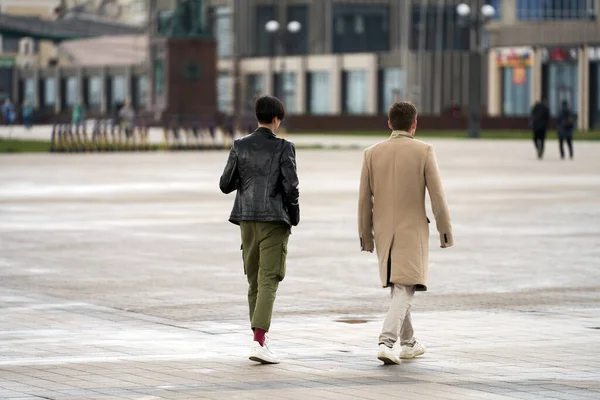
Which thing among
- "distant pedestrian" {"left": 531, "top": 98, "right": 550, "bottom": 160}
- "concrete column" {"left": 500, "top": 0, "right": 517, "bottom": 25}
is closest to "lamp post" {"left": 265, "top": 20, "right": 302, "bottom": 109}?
"concrete column" {"left": 500, "top": 0, "right": 517, "bottom": 25}

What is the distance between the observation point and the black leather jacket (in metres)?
11.0

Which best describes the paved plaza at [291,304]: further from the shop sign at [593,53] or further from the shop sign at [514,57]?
the shop sign at [514,57]

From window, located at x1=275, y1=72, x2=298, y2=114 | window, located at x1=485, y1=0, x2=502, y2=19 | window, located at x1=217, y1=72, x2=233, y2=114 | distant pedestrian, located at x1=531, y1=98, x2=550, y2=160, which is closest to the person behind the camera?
distant pedestrian, located at x1=531, y1=98, x2=550, y2=160

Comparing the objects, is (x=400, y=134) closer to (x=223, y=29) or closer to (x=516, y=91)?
(x=516, y=91)

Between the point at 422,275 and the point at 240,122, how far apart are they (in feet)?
180

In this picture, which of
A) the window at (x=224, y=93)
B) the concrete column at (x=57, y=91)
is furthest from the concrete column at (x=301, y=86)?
the concrete column at (x=57, y=91)

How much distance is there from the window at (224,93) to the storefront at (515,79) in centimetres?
2371

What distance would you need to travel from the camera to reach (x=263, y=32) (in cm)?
12619

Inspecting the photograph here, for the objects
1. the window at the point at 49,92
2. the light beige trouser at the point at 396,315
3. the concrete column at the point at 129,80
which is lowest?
the window at the point at 49,92

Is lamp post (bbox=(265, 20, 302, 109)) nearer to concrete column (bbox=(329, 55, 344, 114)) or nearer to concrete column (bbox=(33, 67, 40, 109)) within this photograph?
concrete column (bbox=(329, 55, 344, 114))

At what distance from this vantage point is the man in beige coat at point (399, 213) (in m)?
10.8

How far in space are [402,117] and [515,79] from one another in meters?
94.7

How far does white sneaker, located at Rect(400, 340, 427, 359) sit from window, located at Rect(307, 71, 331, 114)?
4226 inches

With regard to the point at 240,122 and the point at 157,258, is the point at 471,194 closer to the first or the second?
the point at 157,258
